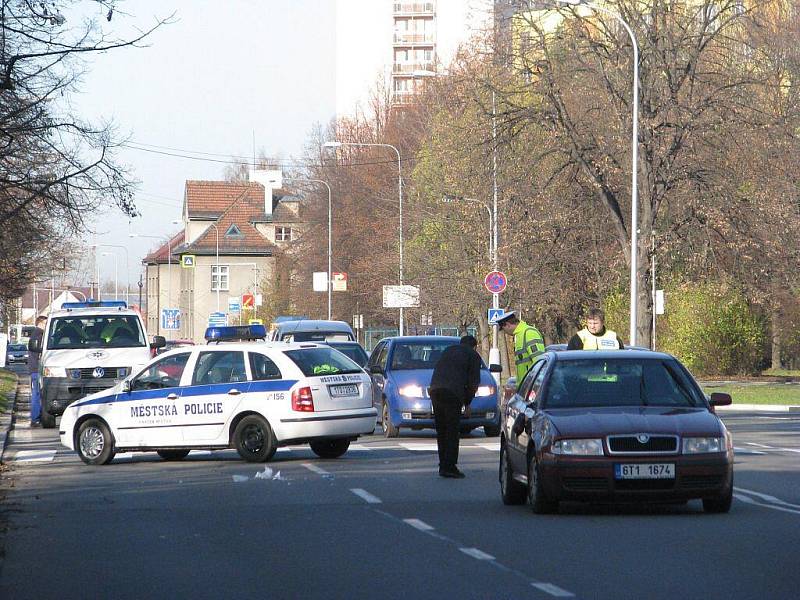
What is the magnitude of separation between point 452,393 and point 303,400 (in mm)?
2703

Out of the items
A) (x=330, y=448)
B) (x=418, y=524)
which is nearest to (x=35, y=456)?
(x=330, y=448)

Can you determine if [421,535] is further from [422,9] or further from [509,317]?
[422,9]

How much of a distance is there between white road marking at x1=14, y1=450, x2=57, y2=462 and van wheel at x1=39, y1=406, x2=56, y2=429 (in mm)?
5984

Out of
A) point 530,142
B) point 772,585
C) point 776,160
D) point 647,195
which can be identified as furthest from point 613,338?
point 776,160

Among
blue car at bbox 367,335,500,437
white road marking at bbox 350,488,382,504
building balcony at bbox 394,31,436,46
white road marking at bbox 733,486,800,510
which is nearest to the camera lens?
white road marking at bbox 733,486,800,510

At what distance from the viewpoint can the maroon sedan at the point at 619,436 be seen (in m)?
12.3

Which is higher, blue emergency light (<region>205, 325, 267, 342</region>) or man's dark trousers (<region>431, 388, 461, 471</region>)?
blue emergency light (<region>205, 325, 267, 342</region>)

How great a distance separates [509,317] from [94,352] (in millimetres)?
11867

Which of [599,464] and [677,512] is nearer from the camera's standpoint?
[599,464]

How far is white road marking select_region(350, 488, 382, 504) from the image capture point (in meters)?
14.5

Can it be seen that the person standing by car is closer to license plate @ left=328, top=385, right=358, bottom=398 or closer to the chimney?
license plate @ left=328, top=385, right=358, bottom=398

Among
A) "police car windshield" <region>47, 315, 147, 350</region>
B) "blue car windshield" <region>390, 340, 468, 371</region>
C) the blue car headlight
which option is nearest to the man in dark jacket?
the blue car headlight

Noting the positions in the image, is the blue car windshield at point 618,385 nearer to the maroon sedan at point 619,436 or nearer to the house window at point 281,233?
the maroon sedan at point 619,436

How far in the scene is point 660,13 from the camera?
3906 centimetres
